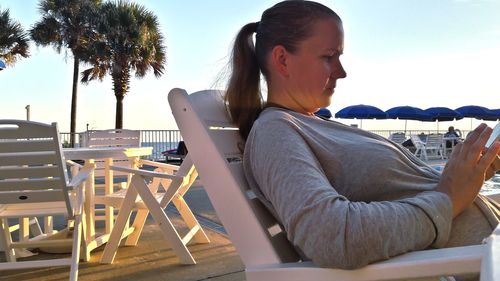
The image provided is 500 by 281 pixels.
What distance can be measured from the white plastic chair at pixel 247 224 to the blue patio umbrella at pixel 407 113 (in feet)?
67.7

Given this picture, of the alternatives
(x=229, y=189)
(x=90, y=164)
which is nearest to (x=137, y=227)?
(x=90, y=164)

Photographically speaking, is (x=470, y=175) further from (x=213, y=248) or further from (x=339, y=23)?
(x=213, y=248)

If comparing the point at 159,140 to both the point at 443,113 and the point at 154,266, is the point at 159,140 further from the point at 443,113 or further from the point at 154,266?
the point at 443,113

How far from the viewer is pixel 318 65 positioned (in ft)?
4.19

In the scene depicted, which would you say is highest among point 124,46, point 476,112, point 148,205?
point 124,46

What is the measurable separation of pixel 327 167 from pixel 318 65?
305 millimetres

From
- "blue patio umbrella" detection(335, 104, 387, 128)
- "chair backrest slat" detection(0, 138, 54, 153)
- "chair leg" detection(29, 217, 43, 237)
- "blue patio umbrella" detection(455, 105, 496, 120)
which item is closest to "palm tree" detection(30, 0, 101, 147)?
"blue patio umbrella" detection(335, 104, 387, 128)

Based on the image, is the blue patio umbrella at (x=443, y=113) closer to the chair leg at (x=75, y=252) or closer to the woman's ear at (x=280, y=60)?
the chair leg at (x=75, y=252)

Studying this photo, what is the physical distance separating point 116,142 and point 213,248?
2203mm

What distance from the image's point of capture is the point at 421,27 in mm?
10539

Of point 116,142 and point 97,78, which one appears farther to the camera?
point 97,78

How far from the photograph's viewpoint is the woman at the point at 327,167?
3.00 ft

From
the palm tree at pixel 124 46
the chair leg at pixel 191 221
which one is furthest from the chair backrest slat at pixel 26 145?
the palm tree at pixel 124 46

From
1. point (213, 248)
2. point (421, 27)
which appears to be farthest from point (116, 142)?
point (421, 27)
